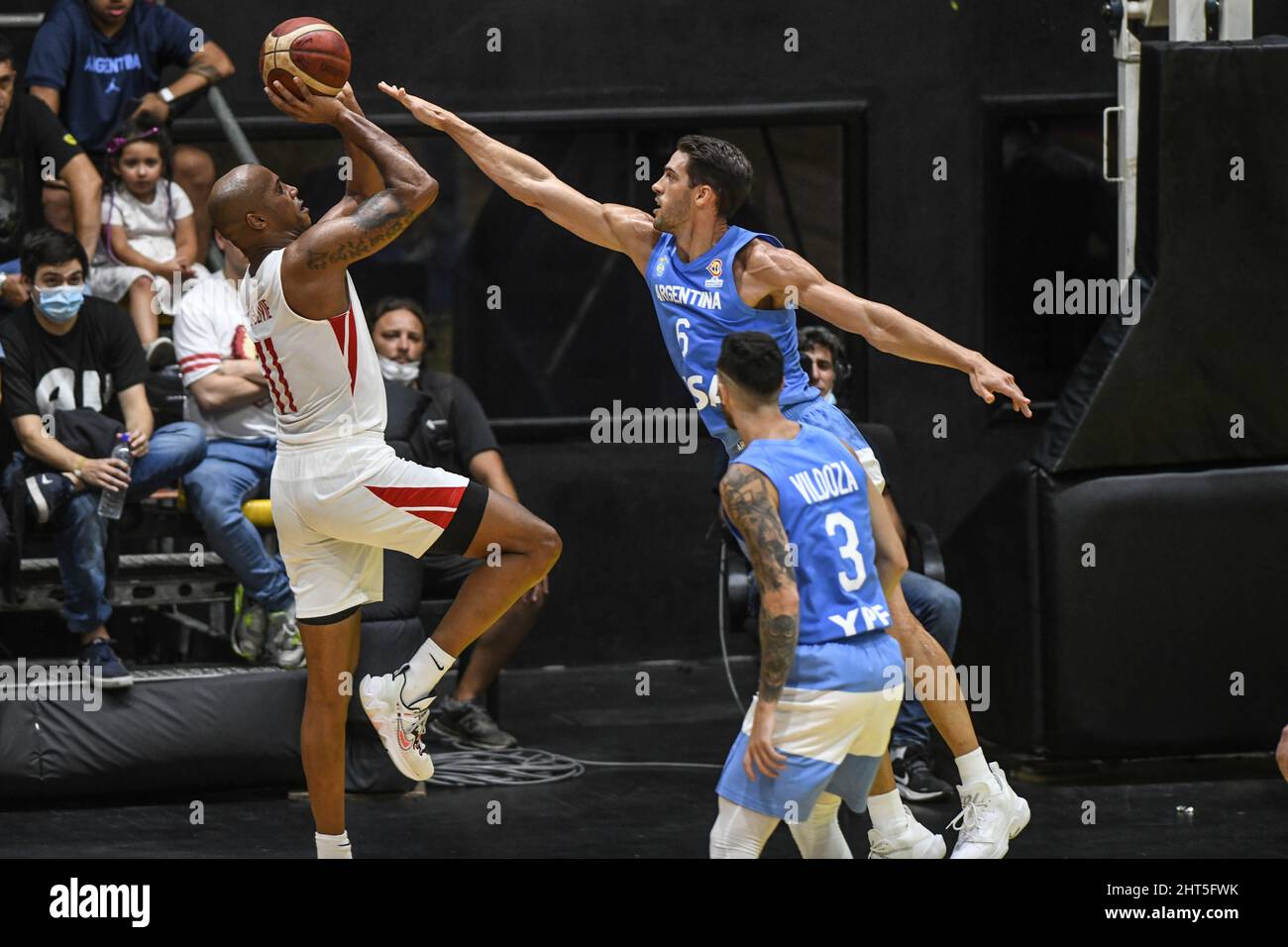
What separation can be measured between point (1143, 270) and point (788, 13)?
122 inches

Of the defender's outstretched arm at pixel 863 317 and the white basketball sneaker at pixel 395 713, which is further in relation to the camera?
the white basketball sneaker at pixel 395 713

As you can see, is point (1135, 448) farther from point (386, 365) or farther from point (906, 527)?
point (386, 365)

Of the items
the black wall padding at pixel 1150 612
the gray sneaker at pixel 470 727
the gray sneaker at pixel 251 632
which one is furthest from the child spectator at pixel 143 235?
the black wall padding at pixel 1150 612

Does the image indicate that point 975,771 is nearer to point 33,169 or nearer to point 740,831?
point 740,831

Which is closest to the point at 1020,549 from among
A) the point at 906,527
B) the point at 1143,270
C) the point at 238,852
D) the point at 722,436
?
the point at 906,527

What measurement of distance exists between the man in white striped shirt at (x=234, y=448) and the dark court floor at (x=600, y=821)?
711 mm

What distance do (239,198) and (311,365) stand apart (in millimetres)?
565

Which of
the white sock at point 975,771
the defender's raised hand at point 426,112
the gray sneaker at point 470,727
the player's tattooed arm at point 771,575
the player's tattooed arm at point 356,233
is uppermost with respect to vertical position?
the defender's raised hand at point 426,112

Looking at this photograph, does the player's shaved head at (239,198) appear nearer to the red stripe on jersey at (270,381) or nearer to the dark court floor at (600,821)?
the red stripe on jersey at (270,381)

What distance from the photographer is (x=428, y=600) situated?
339 inches

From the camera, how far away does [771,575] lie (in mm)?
5039

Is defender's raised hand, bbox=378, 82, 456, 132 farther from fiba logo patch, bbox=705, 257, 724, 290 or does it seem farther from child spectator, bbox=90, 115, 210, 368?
child spectator, bbox=90, 115, 210, 368

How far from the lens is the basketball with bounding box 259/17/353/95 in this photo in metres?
5.86

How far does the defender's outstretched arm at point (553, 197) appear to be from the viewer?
6770mm
